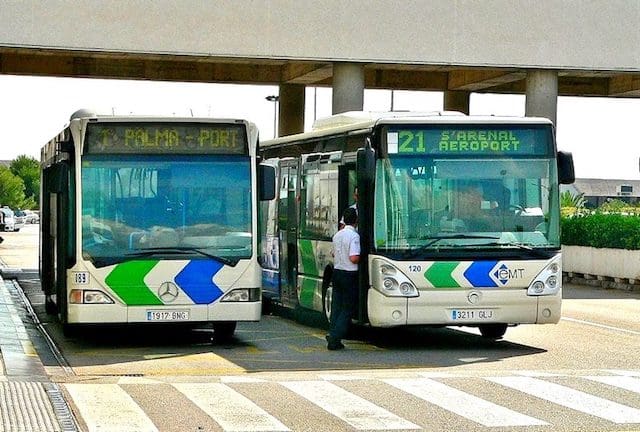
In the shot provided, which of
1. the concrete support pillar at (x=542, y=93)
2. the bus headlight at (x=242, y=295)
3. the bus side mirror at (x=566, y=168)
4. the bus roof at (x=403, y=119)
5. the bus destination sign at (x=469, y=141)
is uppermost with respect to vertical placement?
the concrete support pillar at (x=542, y=93)

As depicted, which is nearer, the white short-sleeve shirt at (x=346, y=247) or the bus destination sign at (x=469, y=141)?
the white short-sleeve shirt at (x=346, y=247)

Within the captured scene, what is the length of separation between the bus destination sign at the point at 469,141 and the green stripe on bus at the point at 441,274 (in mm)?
1404

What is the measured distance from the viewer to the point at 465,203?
1794cm

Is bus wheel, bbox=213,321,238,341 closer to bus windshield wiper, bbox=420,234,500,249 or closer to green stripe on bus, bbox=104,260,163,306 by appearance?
green stripe on bus, bbox=104,260,163,306

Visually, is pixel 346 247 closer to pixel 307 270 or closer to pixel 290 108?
pixel 307 270

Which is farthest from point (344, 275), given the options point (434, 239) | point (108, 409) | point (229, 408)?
point (108, 409)

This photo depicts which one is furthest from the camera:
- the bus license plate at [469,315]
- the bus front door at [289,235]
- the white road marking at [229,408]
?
the bus front door at [289,235]

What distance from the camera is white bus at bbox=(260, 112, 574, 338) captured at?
17719mm

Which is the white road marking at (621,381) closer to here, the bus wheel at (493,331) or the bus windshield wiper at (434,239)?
the bus windshield wiper at (434,239)

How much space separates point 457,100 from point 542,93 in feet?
28.1

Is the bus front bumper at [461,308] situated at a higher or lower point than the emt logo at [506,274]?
lower

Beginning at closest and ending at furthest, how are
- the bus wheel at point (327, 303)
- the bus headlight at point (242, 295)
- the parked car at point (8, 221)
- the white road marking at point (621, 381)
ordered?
the white road marking at point (621, 381), the bus headlight at point (242, 295), the bus wheel at point (327, 303), the parked car at point (8, 221)

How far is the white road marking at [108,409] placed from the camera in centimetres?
1111

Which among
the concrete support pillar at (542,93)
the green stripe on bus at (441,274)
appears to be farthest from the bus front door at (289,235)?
the concrete support pillar at (542,93)
